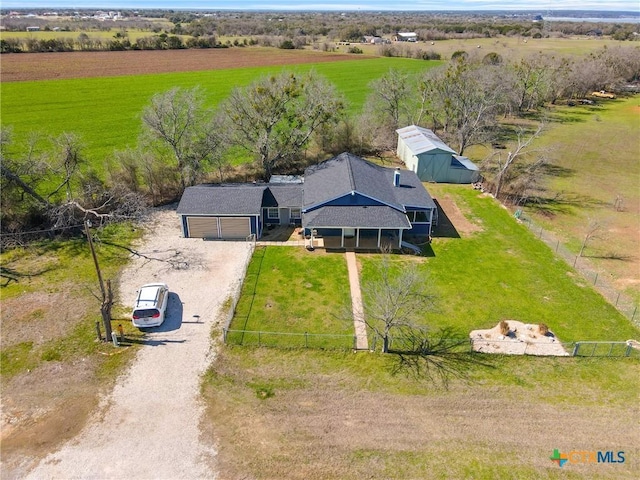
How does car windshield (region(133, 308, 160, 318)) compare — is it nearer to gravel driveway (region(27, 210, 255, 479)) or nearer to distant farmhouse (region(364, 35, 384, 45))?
gravel driveway (region(27, 210, 255, 479))

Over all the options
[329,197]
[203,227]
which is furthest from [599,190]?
[203,227]

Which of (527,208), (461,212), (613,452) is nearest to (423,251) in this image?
(461,212)

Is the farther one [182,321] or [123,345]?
[182,321]

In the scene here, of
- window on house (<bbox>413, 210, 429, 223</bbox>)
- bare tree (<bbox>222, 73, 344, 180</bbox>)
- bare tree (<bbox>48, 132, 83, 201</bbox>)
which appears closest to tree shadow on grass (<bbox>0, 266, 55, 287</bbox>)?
bare tree (<bbox>48, 132, 83, 201</bbox>)

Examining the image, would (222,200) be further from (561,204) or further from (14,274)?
(561,204)

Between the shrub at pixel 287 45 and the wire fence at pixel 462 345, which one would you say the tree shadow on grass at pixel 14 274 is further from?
the shrub at pixel 287 45

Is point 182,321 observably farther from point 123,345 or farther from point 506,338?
point 506,338
